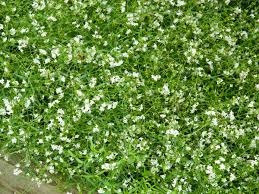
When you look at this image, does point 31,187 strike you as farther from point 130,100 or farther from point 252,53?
point 252,53

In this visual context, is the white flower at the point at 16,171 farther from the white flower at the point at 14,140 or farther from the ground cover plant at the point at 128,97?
the white flower at the point at 14,140

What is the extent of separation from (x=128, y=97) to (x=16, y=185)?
101 cm

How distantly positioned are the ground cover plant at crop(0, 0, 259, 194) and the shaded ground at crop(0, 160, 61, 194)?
0.06 m

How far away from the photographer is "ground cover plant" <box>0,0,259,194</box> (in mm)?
3531

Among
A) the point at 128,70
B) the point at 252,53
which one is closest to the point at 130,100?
the point at 128,70

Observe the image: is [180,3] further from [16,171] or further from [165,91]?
[16,171]

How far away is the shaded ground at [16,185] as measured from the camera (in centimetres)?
345

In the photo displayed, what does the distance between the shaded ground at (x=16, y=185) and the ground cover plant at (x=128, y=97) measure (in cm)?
6

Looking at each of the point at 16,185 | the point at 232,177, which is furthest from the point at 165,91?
the point at 16,185

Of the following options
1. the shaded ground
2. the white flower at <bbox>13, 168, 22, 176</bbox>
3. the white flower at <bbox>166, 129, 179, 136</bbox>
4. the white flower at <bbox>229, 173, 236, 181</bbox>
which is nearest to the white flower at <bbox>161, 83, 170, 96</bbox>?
the white flower at <bbox>166, 129, 179, 136</bbox>

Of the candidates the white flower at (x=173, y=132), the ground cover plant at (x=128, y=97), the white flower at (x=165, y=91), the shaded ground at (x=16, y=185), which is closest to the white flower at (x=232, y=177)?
the ground cover plant at (x=128, y=97)

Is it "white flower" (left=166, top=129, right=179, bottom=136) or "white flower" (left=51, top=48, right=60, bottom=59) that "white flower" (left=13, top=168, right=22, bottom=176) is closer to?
"white flower" (left=51, top=48, right=60, bottom=59)

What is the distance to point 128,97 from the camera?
3.79 meters

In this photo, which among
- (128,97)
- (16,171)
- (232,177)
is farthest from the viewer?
(128,97)
